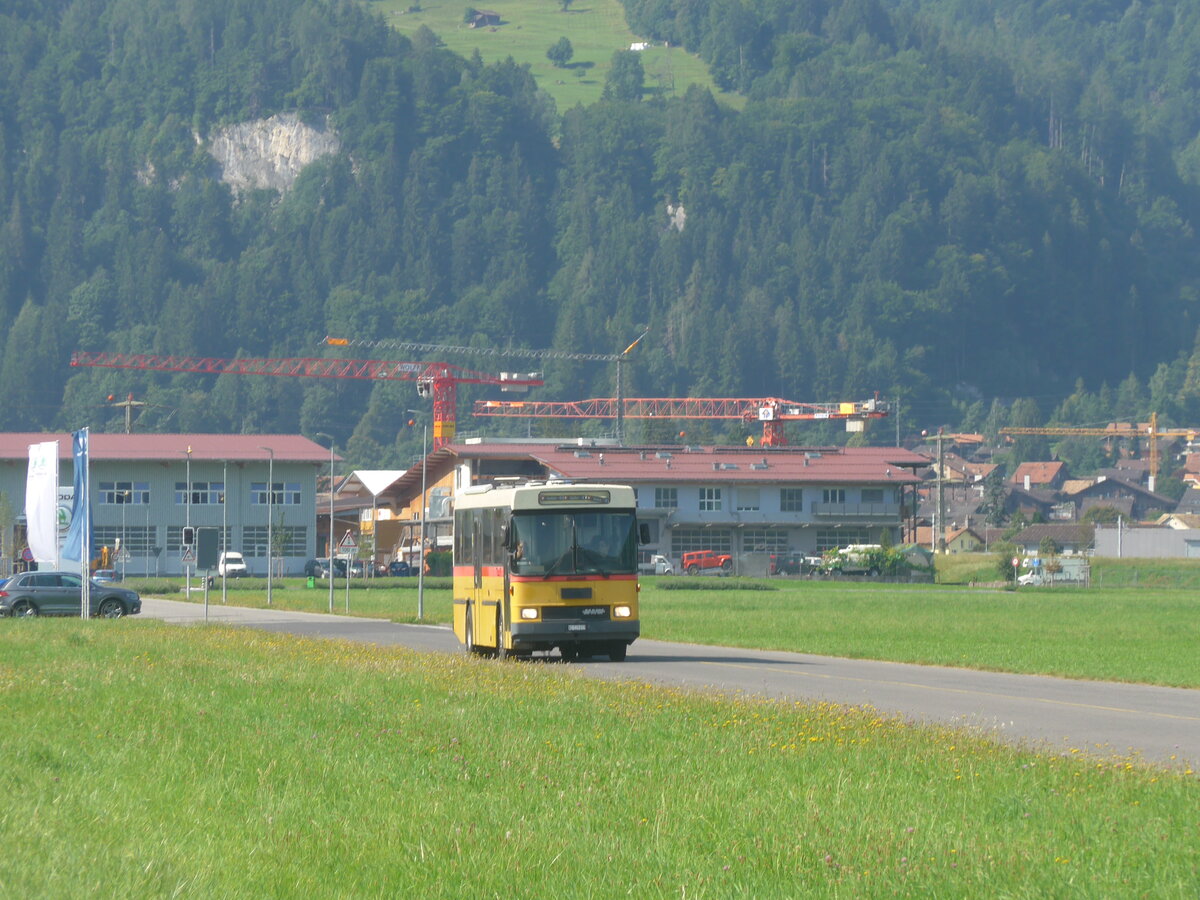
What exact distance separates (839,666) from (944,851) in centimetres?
2086

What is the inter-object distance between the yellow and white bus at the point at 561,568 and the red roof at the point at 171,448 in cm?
7895

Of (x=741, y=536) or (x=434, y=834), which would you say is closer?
(x=434, y=834)

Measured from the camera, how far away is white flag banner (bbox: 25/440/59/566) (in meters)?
43.1

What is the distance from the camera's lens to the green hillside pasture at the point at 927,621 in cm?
3325

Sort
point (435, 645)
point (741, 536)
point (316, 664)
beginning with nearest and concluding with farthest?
point (316, 664), point (435, 645), point (741, 536)

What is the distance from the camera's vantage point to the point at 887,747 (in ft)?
49.5

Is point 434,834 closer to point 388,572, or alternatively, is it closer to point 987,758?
point 987,758

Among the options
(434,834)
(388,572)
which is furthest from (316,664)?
(388,572)

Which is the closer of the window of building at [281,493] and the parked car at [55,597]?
the parked car at [55,597]

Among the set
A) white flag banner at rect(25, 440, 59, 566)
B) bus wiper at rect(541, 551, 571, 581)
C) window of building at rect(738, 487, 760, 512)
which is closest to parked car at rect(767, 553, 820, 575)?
window of building at rect(738, 487, 760, 512)

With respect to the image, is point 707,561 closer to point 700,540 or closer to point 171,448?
point 700,540

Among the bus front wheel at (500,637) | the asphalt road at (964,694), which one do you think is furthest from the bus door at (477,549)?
the asphalt road at (964,694)

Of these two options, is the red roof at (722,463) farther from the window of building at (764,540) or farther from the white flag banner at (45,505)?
the white flag banner at (45,505)

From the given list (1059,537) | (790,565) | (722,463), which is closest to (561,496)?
(790,565)
